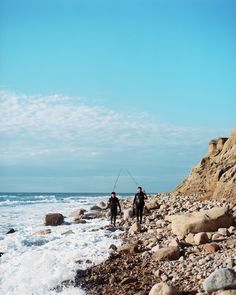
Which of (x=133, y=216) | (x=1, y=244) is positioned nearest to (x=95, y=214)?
(x=133, y=216)

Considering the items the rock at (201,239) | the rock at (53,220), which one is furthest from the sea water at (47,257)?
the rock at (53,220)

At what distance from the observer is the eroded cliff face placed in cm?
2367

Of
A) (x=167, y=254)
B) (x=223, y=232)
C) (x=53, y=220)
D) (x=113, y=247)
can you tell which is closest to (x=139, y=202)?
(x=113, y=247)

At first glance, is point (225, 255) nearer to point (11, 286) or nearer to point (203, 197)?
point (11, 286)

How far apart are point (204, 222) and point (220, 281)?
5.86 meters

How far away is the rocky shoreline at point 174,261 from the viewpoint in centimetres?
1110

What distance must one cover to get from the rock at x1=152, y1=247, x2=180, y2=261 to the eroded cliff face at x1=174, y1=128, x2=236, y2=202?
31.0 feet

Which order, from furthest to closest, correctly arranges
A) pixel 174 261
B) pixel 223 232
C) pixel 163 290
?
1. pixel 223 232
2. pixel 174 261
3. pixel 163 290

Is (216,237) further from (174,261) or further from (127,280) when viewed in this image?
(127,280)

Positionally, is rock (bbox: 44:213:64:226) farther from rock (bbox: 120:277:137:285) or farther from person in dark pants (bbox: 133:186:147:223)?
rock (bbox: 120:277:137:285)

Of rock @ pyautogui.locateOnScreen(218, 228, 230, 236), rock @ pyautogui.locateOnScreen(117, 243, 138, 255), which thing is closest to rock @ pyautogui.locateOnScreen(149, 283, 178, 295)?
rock @ pyautogui.locateOnScreen(117, 243, 138, 255)

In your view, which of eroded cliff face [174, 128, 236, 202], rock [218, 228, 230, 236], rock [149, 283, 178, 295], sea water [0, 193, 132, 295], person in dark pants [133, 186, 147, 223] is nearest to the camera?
rock [149, 283, 178, 295]

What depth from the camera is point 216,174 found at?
25781 millimetres

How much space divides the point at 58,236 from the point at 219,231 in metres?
7.73
